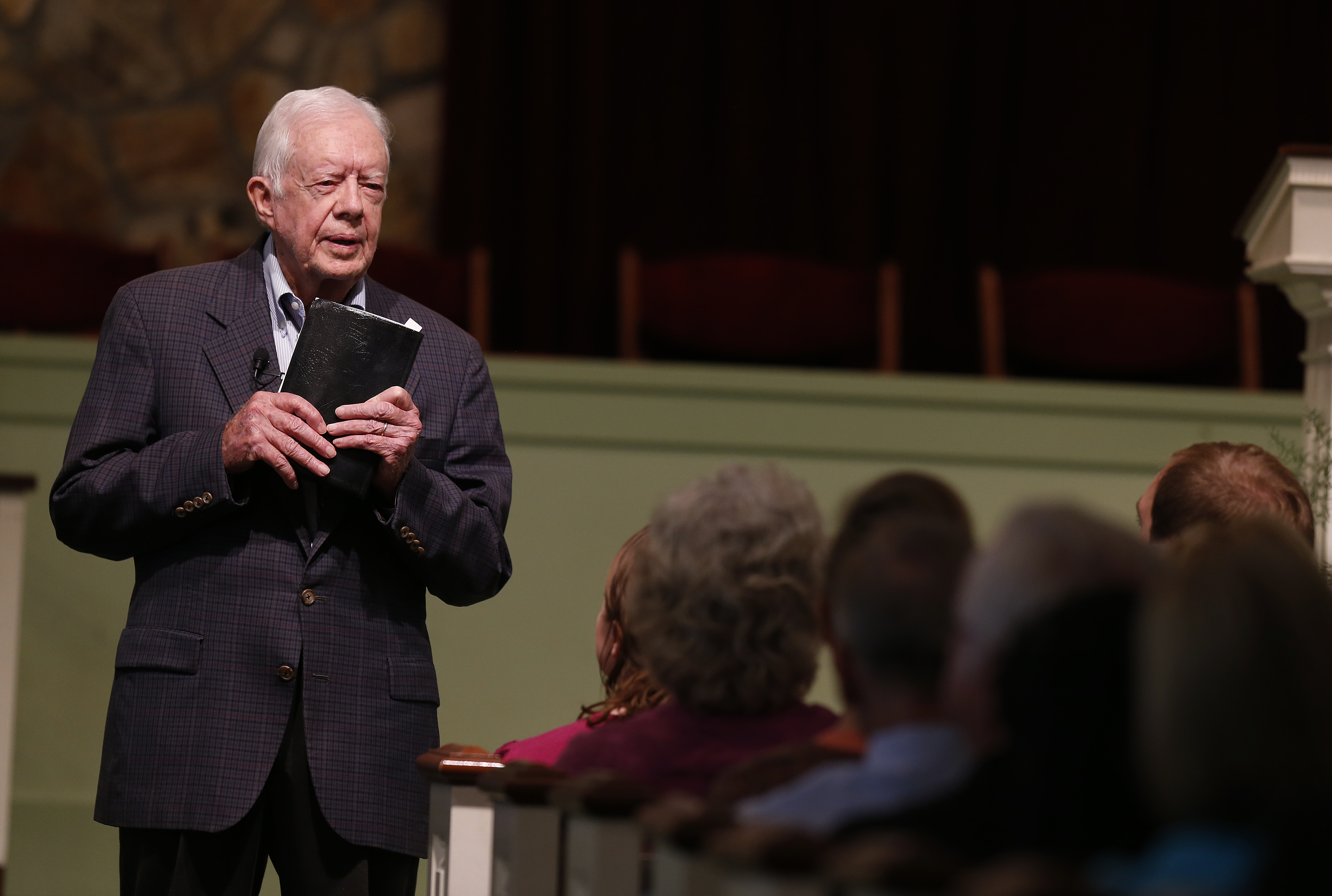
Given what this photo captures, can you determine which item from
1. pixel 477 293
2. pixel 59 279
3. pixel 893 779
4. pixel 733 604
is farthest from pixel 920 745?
pixel 59 279

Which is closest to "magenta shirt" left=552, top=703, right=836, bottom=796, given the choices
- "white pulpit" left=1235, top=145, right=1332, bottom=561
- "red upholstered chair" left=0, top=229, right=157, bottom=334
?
"white pulpit" left=1235, top=145, right=1332, bottom=561

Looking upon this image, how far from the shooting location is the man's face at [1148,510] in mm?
2381

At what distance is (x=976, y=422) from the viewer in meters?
4.38

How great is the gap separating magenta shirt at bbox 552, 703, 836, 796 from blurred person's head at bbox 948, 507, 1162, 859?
1.57 ft

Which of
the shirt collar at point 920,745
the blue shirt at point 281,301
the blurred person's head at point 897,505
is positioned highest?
the blue shirt at point 281,301

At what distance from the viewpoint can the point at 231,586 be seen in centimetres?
220

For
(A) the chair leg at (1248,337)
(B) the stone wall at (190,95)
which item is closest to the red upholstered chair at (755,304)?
(A) the chair leg at (1248,337)

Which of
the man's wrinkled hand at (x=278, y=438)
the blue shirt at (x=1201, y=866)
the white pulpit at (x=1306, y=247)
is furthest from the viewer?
the white pulpit at (x=1306, y=247)

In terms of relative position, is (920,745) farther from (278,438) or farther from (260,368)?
(260,368)

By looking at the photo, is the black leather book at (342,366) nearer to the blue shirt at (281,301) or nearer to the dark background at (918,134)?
the blue shirt at (281,301)

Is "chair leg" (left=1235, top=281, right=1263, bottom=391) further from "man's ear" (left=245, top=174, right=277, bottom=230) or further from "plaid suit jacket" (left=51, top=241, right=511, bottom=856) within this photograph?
"man's ear" (left=245, top=174, right=277, bottom=230)

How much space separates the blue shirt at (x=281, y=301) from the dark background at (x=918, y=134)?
3425 mm

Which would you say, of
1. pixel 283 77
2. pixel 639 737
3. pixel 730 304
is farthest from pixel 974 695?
pixel 283 77

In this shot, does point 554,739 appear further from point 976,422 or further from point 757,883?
point 976,422
